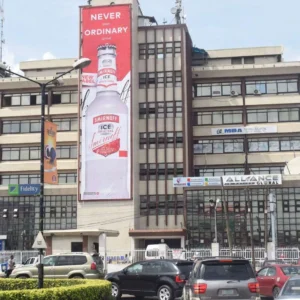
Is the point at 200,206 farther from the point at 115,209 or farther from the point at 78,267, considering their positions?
the point at 78,267

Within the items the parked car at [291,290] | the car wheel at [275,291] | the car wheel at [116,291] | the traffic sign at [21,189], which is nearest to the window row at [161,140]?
the traffic sign at [21,189]

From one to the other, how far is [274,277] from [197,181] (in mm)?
36120

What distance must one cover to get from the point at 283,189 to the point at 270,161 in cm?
683

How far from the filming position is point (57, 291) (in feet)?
55.2

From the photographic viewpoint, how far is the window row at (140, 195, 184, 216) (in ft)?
200

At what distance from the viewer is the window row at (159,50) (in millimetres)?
63438

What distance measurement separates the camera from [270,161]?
65.8 meters

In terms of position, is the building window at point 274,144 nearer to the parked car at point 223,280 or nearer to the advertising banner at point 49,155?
the advertising banner at point 49,155

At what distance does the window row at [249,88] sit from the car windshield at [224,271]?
51.7 metres

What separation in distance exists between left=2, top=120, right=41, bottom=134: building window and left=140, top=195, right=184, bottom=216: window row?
1567 cm

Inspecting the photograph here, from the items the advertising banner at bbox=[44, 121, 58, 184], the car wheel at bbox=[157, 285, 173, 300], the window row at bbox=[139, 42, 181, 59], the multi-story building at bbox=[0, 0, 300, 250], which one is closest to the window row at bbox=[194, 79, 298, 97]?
the multi-story building at bbox=[0, 0, 300, 250]

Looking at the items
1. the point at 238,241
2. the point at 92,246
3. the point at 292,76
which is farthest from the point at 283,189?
the point at 92,246

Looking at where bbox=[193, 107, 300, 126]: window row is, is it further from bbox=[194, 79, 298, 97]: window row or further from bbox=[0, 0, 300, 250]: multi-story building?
bbox=[194, 79, 298, 97]: window row

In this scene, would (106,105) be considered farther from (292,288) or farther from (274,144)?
(292,288)
